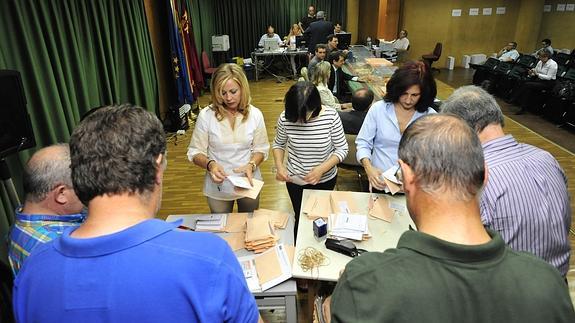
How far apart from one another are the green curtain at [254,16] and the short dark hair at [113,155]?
10927 millimetres

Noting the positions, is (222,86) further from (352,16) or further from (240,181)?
(352,16)

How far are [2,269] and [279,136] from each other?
1.66 metres

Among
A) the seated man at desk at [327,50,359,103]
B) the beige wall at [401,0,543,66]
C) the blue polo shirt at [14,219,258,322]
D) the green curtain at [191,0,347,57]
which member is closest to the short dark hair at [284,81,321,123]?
the blue polo shirt at [14,219,258,322]

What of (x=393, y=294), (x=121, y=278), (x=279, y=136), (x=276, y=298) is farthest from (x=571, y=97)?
(x=121, y=278)

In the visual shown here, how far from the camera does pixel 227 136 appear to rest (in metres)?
2.32

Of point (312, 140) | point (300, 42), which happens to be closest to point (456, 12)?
point (300, 42)

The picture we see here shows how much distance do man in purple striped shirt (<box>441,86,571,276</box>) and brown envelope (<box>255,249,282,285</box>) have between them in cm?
101

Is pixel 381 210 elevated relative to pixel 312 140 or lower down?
lower down

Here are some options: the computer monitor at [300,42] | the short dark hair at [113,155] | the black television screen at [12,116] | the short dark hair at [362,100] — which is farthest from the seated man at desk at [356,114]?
the computer monitor at [300,42]

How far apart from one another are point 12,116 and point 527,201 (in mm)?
2426

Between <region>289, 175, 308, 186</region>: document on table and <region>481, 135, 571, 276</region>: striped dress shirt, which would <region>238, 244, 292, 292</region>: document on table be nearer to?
<region>289, 175, 308, 186</region>: document on table

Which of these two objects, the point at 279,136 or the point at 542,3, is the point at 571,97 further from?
the point at 542,3

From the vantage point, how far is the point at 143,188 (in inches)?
34.9

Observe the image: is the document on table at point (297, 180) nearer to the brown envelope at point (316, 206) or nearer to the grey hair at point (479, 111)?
the brown envelope at point (316, 206)
